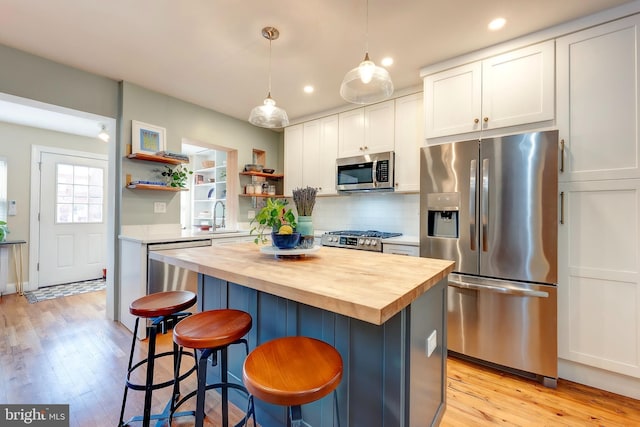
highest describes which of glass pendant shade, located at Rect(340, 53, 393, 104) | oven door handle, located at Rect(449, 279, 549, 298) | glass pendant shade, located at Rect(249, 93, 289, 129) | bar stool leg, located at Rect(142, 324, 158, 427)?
glass pendant shade, located at Rect(340, 53, 393, 104)

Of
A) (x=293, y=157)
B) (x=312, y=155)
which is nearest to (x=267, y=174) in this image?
(x=293, y=157)

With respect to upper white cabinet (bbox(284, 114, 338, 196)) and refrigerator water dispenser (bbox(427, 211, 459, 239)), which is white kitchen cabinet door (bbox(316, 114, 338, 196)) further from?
refrigerator water dispenser (bbox(427, 211, 459, 239))

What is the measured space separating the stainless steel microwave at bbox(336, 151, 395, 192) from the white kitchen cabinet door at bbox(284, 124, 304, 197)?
74 cm

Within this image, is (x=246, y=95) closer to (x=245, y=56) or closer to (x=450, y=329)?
(x=245, y=56)

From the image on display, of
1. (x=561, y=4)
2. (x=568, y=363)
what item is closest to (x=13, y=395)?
(x=568, y=363)

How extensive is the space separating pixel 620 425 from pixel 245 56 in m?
3.60

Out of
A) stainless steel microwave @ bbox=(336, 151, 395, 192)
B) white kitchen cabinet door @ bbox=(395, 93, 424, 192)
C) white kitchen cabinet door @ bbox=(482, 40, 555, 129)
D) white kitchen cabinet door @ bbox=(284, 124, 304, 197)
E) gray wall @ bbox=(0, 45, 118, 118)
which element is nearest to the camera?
white kitchen cabinet door @ bbox=(482, 40, 555, 129)

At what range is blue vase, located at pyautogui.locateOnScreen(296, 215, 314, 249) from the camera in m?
1.57

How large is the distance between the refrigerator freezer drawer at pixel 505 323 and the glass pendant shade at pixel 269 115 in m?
1.88

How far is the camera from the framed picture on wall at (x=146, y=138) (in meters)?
2.93

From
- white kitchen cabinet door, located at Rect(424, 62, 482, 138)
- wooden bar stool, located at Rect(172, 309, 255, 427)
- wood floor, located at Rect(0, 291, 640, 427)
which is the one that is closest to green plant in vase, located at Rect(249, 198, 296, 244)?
wooden bar stool, located at Rect(172, 309, 255, 427)

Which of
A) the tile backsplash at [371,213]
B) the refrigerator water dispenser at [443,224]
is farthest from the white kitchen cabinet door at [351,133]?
Result: the refrigerator water dispenser at [443,224]

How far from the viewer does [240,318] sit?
1339 millimetres

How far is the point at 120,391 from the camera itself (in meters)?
1.82
